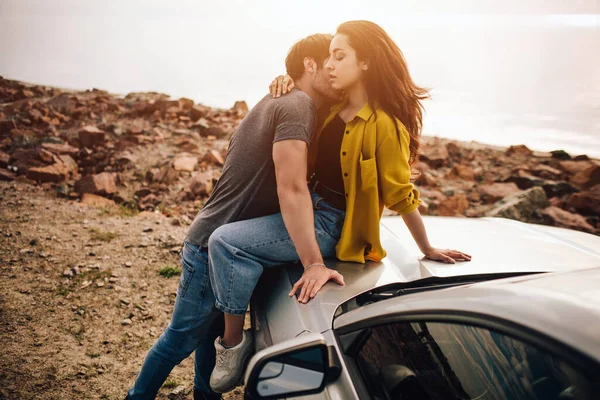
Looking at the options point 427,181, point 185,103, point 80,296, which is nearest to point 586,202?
point 427,181

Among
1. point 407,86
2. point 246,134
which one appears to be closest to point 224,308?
point 246,134

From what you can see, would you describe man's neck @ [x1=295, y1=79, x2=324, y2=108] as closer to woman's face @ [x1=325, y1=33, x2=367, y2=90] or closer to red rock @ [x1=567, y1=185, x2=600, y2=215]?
woman's face @ [x1=325, y1=33, x2=367, y2=90]

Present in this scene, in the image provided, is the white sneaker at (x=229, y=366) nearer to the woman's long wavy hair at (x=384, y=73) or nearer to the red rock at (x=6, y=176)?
the woman's long wavy hair at (x=384, y=73)

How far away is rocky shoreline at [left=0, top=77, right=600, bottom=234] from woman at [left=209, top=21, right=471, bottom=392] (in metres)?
3.57

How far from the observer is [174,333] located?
6.35 ft

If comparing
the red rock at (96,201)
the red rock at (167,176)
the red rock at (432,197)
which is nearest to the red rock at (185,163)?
the red rock at (167,176)

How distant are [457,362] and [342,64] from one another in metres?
1.36

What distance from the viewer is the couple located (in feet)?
5.52

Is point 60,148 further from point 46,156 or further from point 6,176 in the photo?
point 6,176

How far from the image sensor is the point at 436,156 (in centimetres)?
960

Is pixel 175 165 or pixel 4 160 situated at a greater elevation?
pixel 175 165

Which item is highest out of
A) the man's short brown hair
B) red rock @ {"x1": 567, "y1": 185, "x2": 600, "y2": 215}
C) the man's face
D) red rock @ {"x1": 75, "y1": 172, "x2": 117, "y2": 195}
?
the man's short brown hair

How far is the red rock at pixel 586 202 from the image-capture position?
21.3 ft

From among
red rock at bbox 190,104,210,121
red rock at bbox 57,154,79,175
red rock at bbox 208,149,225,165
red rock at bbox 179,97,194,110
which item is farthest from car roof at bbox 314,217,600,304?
red rock at bbox 179,97,194,110
